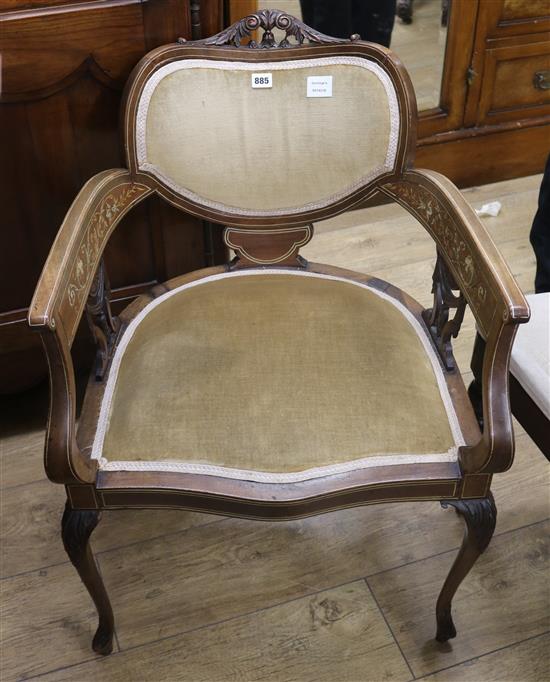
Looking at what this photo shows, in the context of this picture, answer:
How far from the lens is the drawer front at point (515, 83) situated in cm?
232

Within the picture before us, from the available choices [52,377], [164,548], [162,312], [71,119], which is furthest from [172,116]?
[164,548]

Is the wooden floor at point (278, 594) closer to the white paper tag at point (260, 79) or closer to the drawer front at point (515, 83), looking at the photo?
the white paper tag at point (260, 79)

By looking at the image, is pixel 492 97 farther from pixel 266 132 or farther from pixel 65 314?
pixel 65 314

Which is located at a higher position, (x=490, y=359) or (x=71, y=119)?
(x=71, y=119)

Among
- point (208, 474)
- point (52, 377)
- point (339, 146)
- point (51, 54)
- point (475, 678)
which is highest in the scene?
point (51, 54)

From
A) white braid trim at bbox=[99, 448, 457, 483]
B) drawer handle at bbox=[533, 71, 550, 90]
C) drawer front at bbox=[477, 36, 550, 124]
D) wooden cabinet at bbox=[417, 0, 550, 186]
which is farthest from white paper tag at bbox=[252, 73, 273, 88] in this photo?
drawer handle at bbox=[533, 71, 550, 90]

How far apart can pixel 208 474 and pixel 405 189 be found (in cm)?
61

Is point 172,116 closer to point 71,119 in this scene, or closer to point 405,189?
point 71,119

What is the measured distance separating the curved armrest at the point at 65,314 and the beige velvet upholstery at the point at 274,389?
2.9 inches

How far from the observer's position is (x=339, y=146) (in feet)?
4.37

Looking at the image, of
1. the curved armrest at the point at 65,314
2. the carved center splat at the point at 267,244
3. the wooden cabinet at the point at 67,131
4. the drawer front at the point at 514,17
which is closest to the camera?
the curved armrest at the point at 65,314

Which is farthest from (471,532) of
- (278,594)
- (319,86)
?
(319,86)

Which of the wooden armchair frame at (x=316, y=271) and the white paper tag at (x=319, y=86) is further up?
the white paper tag at (x=319, y=86)

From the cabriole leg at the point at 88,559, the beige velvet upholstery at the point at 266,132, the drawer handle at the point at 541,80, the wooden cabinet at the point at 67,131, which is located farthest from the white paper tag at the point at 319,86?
the drawer handle at the point at 541,80
